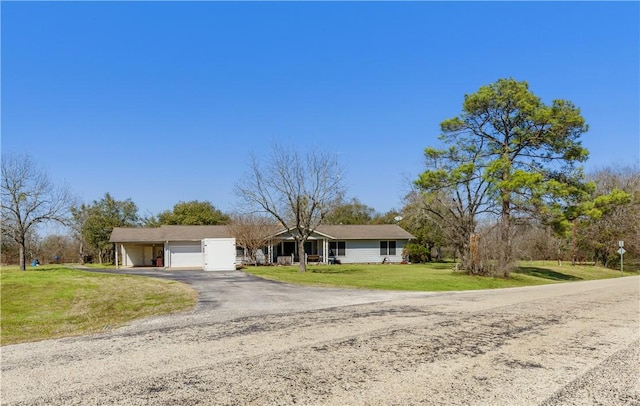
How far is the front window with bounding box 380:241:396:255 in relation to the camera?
39.7 metres

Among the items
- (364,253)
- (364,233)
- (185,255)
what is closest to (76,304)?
(185,255)

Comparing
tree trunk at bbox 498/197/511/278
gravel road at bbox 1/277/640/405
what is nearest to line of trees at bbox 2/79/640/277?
tree trunk at bbox 498/197/511/278

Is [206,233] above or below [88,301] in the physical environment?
above

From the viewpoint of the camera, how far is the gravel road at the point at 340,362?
4422 millimetres

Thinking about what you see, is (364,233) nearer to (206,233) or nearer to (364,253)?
(364,253)

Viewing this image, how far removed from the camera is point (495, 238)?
2481cm

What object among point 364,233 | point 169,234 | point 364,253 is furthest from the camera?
point 364,233

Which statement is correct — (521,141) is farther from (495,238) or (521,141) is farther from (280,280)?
(280,280)

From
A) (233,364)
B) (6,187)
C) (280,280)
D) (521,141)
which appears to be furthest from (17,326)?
(521,141)

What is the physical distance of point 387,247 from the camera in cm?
3981

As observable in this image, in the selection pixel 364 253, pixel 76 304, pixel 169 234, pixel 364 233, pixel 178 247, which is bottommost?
pixel 364 253

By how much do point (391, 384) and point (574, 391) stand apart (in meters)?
1.87

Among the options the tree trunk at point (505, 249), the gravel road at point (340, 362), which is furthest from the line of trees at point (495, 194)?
the gravel road at point (340, 362)

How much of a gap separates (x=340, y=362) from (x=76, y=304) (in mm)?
9996
